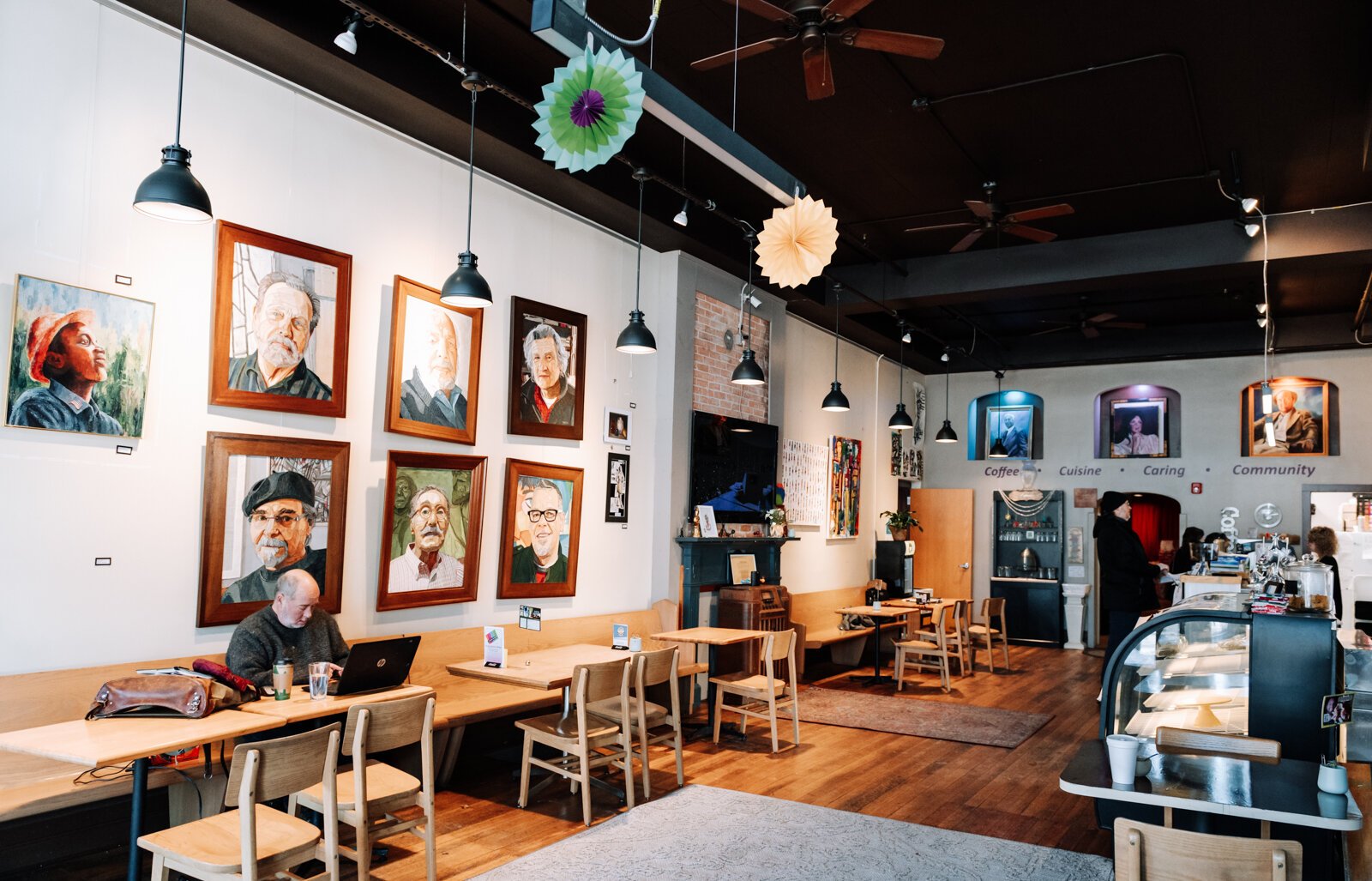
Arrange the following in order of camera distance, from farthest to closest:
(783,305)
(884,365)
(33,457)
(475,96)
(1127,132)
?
1. (884,365)
2. (783,305)
3. (1127,132)
4. (475,96)
5. (33,457)

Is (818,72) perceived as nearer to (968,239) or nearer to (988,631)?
(968,239)

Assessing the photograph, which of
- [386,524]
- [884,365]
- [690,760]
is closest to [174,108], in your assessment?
[386,524]

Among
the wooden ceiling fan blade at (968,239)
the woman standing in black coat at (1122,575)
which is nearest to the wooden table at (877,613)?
the woman standing in black coat at (1122,575)

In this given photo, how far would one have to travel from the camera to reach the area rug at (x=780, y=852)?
448 centimetres

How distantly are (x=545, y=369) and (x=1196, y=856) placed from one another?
5343 millimetres

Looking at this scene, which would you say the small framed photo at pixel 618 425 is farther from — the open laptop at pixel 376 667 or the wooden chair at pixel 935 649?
the wooden chair at pixel 935 649

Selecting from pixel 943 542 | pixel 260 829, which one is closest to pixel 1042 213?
pixel 260 829

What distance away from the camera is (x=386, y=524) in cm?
572

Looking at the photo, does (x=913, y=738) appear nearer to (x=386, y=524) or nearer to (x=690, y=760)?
(x=690, y=760)

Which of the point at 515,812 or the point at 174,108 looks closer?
the point at 174,108

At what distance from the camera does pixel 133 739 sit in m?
3.38

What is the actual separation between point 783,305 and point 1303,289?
5895mm

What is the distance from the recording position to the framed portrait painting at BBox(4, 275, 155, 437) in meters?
4.09

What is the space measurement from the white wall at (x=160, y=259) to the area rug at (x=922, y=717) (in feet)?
11.4
